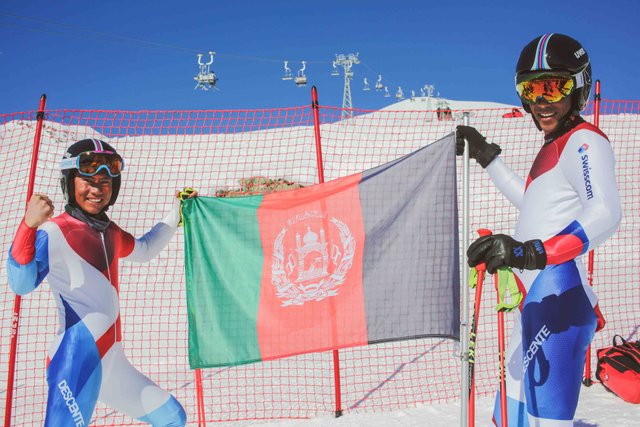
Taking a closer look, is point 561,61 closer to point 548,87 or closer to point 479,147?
point 548,87

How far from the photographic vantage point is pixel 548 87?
2.57 meters

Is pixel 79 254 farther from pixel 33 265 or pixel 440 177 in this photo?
pixel 440 177

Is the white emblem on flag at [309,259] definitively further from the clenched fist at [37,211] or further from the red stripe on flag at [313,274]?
the clenched fist at [37,211]

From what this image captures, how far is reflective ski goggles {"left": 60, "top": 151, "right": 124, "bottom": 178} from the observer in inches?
119

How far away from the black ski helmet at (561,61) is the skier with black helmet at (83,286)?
2.42 meters

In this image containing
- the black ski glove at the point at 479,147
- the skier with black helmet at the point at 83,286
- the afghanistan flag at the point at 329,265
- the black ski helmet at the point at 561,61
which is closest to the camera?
the black ski helmet at the point at 561,61

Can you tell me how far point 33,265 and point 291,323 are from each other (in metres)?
1.87

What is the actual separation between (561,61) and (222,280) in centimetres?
272

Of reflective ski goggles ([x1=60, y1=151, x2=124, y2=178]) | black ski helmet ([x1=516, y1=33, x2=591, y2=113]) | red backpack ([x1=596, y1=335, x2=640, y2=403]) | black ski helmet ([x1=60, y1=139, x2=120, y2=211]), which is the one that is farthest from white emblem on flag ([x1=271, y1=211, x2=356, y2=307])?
red backpack ([x1=596, y1=335, x2=640, y2=403])

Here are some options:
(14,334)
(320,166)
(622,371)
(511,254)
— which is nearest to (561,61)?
(511,254)

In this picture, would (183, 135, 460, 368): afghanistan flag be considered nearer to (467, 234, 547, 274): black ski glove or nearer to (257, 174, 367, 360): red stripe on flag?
(257, 174, 367, 360): red stripe on flag

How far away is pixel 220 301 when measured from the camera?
396 centimetres

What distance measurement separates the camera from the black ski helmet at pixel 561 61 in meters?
2.51

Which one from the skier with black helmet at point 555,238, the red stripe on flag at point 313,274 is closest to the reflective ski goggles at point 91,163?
the red stripe on flag at point 313,274
